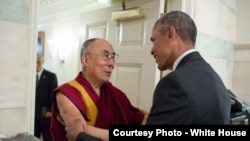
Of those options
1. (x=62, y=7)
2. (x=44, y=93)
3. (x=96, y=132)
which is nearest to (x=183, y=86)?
(x=96, y=132)

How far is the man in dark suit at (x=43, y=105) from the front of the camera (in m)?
2.44

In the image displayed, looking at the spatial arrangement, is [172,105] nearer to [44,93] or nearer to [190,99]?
[190,99]

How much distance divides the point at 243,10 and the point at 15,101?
2.22 metres

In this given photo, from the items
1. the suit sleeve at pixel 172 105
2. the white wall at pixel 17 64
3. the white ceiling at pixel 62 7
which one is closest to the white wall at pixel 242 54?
the white ceiling at pixel 62 7

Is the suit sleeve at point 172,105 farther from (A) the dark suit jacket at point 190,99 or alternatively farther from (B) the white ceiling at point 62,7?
(B) the white ceiling at point 62,7

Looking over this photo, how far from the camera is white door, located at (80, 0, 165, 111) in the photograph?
5.69ft

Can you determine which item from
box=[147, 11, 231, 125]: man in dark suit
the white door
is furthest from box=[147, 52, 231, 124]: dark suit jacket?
the white door

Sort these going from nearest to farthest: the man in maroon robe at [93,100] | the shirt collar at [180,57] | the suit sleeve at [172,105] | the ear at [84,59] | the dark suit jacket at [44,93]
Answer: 1. the suit sleeve at [172,105]
2. the shirt collar at [180,57]
3. the man in maroon robe at [93,100]
4. the ear at [84,59]
5. the dark suit jacket at [44,93]

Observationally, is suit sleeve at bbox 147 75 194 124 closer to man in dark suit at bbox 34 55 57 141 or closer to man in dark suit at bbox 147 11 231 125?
man in dark suit at bbox 147 11 231 125

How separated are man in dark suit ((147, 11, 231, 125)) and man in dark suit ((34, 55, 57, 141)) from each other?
1.78 meters

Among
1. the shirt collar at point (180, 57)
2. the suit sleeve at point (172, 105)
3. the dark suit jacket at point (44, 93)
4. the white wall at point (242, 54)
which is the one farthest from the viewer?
the dark suit jacket at point (44, 93)

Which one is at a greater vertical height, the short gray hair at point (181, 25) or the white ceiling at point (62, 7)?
the white ceiling at point (62, 7)

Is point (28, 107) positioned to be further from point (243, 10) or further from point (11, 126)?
point (243, 10)

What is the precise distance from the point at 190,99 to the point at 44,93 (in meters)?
1.99
